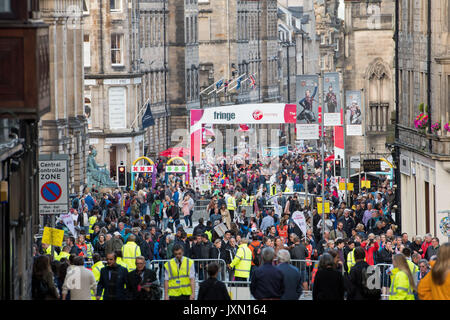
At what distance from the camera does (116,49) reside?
7369 centimetres

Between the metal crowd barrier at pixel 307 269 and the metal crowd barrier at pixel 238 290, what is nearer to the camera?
the metal crowd barrier at pixel 238 290

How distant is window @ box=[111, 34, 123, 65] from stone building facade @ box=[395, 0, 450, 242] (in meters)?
31.2

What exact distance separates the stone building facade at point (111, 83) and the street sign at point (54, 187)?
46602mm

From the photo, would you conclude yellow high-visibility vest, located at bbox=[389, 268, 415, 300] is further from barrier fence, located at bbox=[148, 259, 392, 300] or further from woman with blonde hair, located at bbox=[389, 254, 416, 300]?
barrier fence, located at bbox=[148, 259, 392, 300]

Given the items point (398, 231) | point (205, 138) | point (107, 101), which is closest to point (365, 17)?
point (107, 101)

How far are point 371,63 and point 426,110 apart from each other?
34926 mm

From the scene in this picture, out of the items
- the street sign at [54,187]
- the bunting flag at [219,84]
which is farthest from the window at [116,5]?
the street sign at [54,187]

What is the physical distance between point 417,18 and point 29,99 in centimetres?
2324

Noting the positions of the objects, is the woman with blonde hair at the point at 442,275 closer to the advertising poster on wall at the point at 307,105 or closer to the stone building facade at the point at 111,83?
the advertising poster on wall at the point at 307,105

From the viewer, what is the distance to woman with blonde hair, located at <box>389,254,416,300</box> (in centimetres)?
1805

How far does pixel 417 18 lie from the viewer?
40406mm

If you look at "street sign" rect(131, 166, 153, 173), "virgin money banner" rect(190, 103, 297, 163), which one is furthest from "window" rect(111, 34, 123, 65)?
"street sign" rect(131, 166, 153, 173)

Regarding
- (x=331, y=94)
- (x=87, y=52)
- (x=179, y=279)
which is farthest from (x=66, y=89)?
(x=179, y=279)

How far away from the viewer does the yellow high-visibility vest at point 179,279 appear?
64.5 feet
